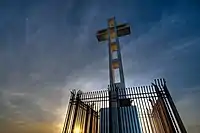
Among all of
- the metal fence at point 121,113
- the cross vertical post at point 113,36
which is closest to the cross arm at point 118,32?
the cross vertical post at point 113,36

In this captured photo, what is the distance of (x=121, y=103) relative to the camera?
7.50 m

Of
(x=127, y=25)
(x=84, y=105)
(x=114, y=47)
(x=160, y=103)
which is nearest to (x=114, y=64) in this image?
(x=114, y=47)

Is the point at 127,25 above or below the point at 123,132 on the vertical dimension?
above

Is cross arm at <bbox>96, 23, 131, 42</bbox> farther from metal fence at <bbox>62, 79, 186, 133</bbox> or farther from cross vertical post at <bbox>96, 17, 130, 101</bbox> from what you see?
metal fence at <bbox>62, 79, 186, 133</bbox>

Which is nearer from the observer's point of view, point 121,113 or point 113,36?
point 121,113

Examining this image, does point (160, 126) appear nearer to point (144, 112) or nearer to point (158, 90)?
point (144, 112)

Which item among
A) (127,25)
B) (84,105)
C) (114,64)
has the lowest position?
(84,105)

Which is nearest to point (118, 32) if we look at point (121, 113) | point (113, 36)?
point (113, 36)

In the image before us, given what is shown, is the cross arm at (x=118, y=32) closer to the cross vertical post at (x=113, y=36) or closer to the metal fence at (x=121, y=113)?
the cross vertical post at (x=113, y=36)

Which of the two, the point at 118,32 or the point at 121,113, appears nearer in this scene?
the point at 121,113

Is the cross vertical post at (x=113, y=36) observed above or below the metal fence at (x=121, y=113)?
above

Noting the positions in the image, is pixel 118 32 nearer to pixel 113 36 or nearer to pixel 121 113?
pixel 113 36

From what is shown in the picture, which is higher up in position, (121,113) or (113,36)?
(113,36)

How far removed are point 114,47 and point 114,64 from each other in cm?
188
